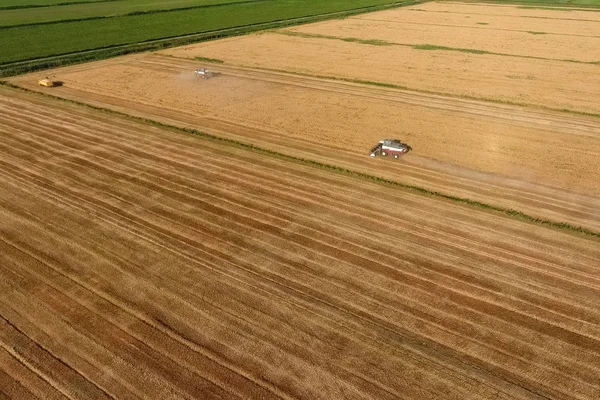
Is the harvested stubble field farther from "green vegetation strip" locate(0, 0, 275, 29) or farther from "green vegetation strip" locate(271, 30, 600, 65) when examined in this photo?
"green vegetation strip" locate(0, 0, 275, 29)

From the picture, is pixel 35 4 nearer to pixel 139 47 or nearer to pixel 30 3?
pixel 30 3

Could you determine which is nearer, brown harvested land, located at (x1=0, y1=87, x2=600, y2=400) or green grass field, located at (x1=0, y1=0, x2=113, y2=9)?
brown harvested land, located at (x1=0, y1=87, x2=600, y2=400)

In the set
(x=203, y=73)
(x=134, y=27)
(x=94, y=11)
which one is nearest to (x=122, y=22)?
(x=134, y=27)

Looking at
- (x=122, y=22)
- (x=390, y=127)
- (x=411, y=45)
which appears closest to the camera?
(x=390, y=127)

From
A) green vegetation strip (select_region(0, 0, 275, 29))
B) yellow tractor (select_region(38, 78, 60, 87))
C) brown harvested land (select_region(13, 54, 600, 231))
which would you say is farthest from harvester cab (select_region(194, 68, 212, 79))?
green vegetation strip (select_region(0, 0, 275, 29))

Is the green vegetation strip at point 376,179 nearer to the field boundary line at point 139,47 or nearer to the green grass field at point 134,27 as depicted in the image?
the field boundary line at point 139,47

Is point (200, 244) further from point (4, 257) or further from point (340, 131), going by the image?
point (340, 131)

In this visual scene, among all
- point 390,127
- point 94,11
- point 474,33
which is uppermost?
point 94,11
